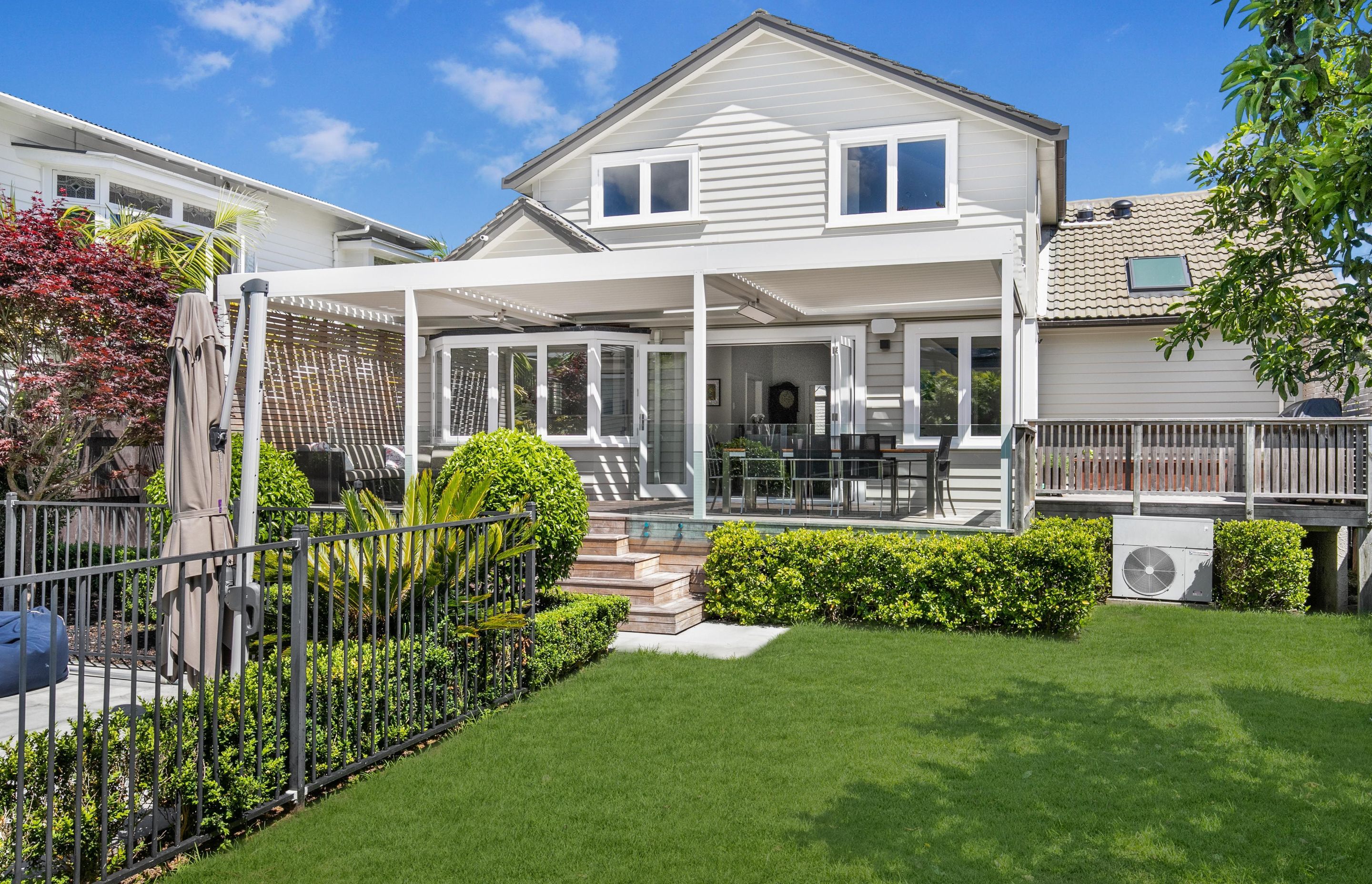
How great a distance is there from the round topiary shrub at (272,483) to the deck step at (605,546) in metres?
2.75

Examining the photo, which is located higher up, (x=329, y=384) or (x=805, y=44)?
(x=805, y=44)

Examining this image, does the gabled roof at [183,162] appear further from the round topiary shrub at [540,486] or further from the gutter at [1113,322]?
the gutter at [1113,322]

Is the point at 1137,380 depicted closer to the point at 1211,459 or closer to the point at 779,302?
the point at 1211,459

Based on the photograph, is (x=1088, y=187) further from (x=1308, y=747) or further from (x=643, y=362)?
(x=1308, y=747)

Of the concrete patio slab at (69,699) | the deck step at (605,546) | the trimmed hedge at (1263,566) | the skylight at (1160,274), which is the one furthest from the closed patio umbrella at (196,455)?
the skylight at (1160,274)

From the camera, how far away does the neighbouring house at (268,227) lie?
42.4ft

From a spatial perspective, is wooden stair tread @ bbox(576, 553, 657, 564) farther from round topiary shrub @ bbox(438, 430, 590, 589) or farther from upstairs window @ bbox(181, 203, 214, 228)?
upstairs window @ bbox(181, 203, 214, 228)

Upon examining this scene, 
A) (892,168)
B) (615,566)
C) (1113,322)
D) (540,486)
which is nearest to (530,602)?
(540,486)

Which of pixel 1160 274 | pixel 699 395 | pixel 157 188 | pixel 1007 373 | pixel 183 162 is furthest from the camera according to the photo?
pixel 183 162

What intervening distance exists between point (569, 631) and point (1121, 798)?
3828mm

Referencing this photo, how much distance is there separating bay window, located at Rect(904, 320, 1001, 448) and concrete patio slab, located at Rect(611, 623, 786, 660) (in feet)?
15.1

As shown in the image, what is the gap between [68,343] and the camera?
1088 cm

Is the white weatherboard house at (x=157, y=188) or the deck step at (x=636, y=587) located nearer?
the deck step at (x=636, y=587)

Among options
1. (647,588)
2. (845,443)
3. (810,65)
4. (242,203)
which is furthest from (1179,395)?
(242,203)
